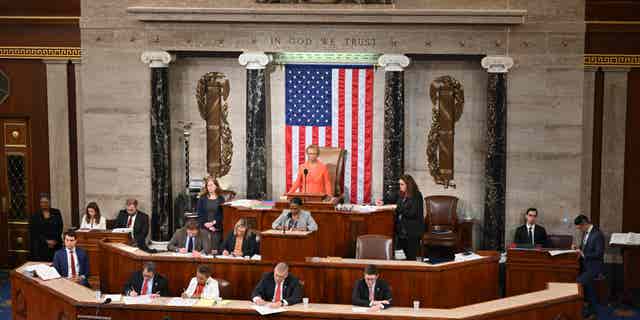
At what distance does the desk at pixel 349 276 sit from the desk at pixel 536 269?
2.74 ft

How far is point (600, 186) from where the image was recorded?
1608 cm

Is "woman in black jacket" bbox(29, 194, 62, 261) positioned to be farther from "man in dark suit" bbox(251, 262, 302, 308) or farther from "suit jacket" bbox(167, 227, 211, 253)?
"man in dark suit" bbox(251, 262, 302, 308)

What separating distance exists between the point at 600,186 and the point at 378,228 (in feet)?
14.8

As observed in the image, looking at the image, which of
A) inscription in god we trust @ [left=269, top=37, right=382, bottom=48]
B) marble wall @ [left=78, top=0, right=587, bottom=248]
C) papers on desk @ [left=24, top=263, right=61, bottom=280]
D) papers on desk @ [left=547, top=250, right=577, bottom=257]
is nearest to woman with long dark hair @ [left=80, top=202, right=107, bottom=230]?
marble wall @ [left=78, top=0, right=587, bottom=248]

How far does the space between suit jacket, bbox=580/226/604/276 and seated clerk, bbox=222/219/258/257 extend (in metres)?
5.16

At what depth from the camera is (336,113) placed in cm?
1666

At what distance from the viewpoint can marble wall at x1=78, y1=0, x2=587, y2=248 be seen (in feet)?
51.0

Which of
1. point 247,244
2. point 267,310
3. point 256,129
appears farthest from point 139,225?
point 267,310

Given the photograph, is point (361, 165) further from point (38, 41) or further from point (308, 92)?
point (38, 41)

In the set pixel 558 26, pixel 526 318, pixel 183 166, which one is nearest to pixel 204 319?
pixel 526 318

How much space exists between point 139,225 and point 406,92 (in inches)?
224

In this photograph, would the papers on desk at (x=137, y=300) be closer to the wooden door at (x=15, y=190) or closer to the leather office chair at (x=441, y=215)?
the leather office chair at (x=441, y=215)

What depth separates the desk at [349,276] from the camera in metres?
12.1

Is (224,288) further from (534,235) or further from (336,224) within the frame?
(534,235)
